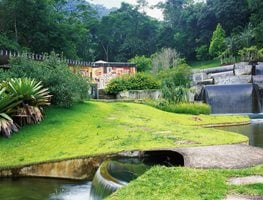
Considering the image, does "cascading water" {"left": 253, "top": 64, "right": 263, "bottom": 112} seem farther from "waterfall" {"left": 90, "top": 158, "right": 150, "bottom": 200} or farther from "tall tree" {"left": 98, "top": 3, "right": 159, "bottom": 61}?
"tall tree" {"left": 98, "top": 3, "right": 159, "bottom": 61}

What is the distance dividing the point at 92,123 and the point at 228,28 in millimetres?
48704

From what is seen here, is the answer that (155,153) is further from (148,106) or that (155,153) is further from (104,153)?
(148,106)

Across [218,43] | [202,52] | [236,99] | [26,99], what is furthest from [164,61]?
[26,99]

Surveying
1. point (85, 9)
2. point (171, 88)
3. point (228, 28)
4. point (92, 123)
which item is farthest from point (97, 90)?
point (228, 28)

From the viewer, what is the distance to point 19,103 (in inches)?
593

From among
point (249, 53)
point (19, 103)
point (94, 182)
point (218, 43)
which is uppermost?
point (218, 43)

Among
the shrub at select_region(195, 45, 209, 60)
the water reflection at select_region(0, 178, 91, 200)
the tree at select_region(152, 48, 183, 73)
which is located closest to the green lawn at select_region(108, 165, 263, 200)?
the water reflection at select_region(0, 178, 91, 200)

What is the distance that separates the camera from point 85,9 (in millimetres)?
54812

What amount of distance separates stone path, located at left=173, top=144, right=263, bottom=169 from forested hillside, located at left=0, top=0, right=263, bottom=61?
2724cm

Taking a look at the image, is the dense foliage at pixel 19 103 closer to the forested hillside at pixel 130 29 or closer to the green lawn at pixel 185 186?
the green lawn at pixel 185 186

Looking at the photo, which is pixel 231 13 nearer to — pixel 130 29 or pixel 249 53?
pixel 249 53

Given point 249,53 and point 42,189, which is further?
point 249,53

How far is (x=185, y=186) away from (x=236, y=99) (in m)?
23.2

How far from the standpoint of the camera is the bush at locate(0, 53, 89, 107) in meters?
17.8
